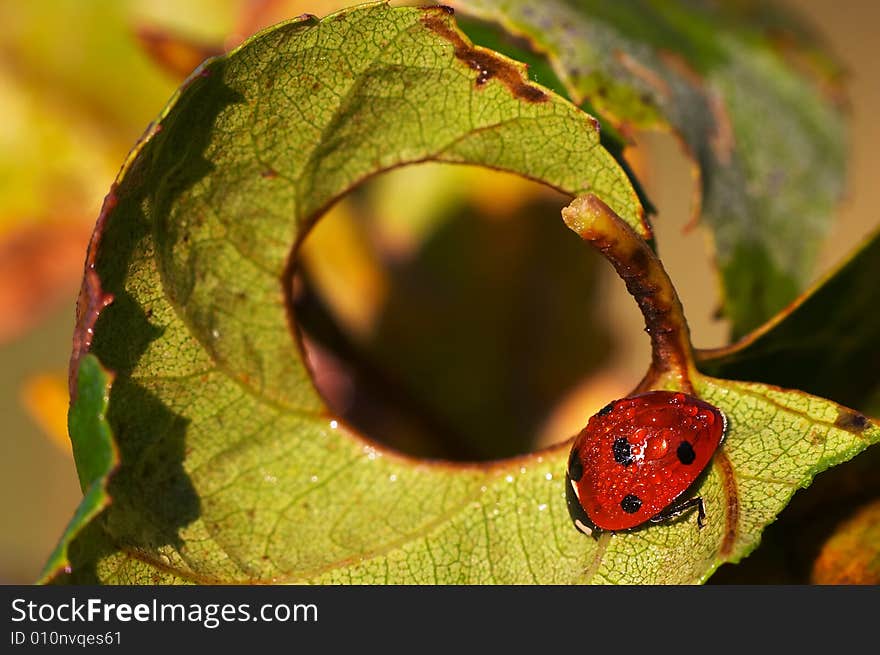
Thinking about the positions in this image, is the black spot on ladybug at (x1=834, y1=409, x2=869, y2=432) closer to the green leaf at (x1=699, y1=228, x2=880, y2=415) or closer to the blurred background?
the green leaf at (x1=699, y1=228, x2=880, y2=415)

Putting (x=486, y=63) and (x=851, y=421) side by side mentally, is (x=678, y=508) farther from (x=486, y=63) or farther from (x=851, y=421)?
(x=486, y=63)

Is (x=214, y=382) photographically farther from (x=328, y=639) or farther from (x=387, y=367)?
(x=387, y=367)

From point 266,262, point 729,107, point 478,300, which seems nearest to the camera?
point 266,262

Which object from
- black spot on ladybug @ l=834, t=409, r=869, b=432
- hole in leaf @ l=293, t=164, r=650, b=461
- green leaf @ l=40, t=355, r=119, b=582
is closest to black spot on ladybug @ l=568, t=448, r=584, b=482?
black spot on ladybug @ l=834, t=409, r=869, b=432

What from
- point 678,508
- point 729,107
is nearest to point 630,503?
point 678,508

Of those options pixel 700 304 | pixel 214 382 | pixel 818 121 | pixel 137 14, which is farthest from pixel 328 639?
pixel 700 304

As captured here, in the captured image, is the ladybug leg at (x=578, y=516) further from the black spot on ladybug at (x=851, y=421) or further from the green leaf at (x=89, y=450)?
the green leaf at (x=89, y=450)
